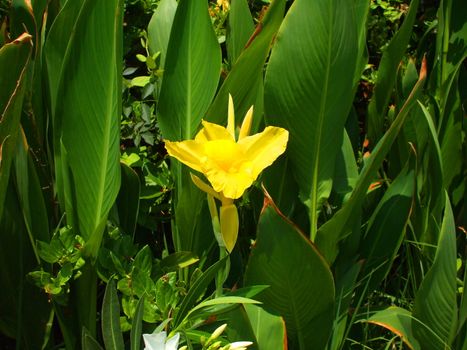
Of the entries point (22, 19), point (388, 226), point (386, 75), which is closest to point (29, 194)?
point (22, 19)

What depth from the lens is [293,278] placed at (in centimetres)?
130

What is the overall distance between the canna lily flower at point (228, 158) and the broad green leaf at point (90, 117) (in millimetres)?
204

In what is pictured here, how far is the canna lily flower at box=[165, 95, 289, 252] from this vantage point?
1.10 metres

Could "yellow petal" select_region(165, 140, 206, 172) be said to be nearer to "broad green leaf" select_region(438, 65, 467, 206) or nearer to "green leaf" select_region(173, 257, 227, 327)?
"green leaf" select_region(173, 257, 227, 327)

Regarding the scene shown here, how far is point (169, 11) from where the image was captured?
63.0 inches

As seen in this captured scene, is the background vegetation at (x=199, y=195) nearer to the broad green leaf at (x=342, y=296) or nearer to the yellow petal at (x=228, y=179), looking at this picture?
the broad green leaf at (x=342, y=296)

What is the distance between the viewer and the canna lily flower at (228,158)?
3.61 feet

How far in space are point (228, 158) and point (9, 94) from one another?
42cm

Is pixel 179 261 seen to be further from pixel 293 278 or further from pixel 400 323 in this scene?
pixel 400 323

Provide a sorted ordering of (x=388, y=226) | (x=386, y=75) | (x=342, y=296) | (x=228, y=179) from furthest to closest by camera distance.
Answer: (x=386, y=75)
(x=388, y=226)
(x=342, y=296)
(x=228, y=179)

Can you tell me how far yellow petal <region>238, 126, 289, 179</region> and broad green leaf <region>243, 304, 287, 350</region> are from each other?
0.97 feet

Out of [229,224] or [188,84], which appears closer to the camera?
[229,224]

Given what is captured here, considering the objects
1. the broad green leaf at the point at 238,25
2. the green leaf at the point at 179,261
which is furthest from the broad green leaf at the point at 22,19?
the green leaf at the point at 179,261

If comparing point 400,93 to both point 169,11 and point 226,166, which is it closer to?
point 169,11
